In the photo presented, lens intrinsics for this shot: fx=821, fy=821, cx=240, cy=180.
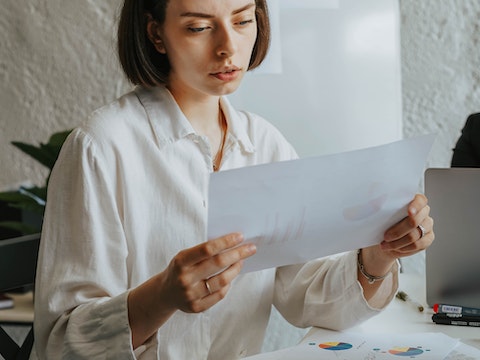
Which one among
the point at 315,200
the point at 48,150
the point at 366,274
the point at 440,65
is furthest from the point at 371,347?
the point at 440,65

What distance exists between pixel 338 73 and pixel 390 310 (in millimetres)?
951

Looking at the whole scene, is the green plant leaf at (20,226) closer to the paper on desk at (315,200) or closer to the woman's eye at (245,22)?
the woman's eye at (245,22)

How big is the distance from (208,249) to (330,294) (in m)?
0.39

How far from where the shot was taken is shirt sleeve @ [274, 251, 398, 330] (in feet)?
4.24

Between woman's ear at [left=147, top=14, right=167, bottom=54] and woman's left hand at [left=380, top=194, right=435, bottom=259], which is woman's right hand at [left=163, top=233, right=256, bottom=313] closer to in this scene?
woman's left hand at [left=380, top=194, right=435, bottom=259]

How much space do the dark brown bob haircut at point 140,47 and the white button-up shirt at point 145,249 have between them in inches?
1.1

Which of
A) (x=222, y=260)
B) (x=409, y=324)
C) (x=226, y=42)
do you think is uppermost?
(x=226, y=42)

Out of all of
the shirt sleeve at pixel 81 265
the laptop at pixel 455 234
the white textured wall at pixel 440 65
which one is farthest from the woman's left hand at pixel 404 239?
the white textured wall at pixel 440 65

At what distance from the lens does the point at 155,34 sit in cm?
135

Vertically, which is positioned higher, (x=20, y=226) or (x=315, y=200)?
(x=315, y=200)

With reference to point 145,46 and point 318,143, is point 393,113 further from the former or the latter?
point 145,46

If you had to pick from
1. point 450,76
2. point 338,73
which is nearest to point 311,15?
point 338,73

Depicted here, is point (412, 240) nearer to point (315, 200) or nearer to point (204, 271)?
point (315, 200)

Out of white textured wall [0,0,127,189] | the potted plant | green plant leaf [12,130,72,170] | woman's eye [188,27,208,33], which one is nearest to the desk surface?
the potted plant
